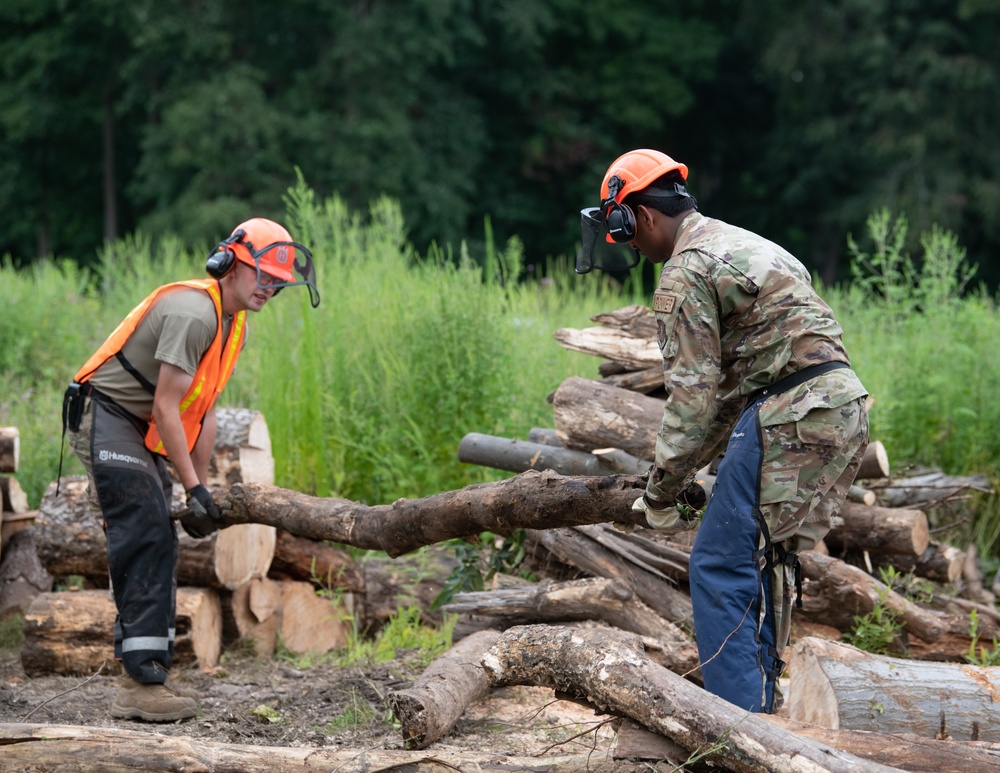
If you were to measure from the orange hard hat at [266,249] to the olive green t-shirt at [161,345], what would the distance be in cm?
28

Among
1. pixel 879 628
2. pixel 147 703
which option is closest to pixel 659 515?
pixel 879 628

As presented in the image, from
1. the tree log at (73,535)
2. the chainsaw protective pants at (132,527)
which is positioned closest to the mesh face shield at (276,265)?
the chainsaw protective pants at (132,527)

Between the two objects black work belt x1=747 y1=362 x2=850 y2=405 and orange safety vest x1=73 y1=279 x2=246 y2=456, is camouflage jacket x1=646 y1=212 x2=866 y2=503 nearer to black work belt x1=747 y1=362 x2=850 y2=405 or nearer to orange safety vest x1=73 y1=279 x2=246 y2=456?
black work belt x1=747 y1=362 x2=850 y2=405

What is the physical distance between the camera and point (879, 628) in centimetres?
550

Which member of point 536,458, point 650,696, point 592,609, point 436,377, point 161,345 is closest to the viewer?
point 650,696

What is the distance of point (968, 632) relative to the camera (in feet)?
18.4

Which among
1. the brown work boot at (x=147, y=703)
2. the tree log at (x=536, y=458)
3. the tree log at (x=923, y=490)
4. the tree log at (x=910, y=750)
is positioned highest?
the tree log at (x=536, y=458)

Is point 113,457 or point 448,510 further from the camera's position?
point 113,457

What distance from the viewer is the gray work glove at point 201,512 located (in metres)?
4.87

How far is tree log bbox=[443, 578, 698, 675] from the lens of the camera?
17.0ft

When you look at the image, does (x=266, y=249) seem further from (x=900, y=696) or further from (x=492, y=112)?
(x=492, y=112)

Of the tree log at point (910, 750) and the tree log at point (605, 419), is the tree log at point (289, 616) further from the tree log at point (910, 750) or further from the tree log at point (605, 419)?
the tree log at point (910, 750)

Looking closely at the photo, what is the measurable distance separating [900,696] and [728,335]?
1.54m

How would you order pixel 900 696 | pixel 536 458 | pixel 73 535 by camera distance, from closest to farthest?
pixel 900 696
pixel 536 458
pixel 73 535
